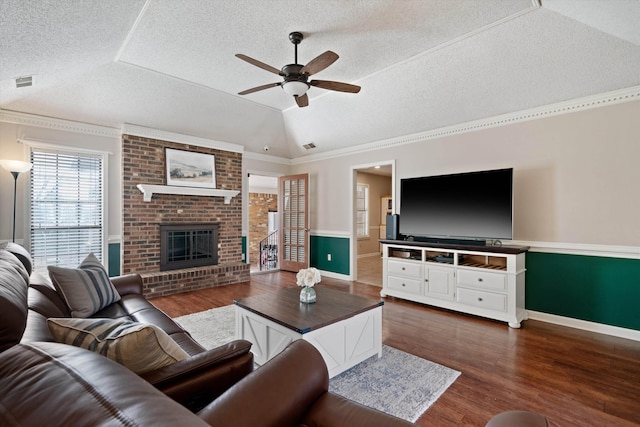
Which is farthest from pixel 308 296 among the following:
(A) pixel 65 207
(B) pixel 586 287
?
(A) pixel 65 207

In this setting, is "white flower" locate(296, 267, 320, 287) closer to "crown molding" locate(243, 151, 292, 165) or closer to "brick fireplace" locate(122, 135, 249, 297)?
"brick fireplace" locate(122, 135, 249, 297)

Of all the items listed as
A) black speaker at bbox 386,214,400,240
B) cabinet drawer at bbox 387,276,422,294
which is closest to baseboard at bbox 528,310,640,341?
cabinet drawer at bbox 387,276,422,294

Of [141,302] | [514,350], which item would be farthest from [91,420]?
[514,350]

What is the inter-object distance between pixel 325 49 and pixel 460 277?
318 centimetres

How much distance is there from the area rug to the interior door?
3.63 meters

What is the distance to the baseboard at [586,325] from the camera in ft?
10.5

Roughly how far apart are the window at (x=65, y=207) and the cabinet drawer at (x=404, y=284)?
175 inches

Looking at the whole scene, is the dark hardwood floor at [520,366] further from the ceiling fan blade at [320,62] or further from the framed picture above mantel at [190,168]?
the ceiling fan blade at [320,62]

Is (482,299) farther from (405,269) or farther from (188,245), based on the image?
(188,245)

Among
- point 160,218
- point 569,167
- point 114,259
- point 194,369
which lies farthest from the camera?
point 160,218

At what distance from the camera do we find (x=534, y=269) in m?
3.79

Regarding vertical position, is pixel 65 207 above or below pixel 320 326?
above

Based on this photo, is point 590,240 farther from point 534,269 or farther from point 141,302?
point 141,302

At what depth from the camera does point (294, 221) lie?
6770 millimetres
